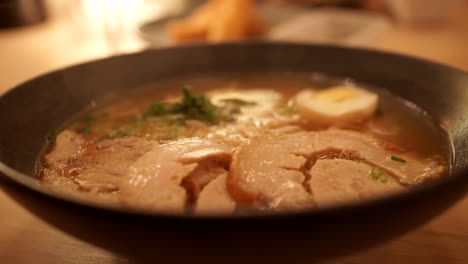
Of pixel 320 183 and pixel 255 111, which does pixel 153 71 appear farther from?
pixel 320 183

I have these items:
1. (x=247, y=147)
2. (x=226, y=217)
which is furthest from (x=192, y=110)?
(x=226, y=217)

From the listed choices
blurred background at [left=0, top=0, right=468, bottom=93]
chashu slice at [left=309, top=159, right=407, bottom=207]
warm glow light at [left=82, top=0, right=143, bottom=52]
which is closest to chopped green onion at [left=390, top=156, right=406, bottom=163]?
chashu slice at [left=309, top=159, right=407, bottom=207]

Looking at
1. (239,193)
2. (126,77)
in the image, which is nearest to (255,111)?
(126,77)

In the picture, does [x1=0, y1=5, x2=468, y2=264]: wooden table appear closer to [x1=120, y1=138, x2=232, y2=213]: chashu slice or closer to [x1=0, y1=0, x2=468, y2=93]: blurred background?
[x1=0, y1=0, x2=468, y2=93]: blurred background

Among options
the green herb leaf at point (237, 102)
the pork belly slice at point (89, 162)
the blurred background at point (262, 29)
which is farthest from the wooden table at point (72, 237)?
Answer: the green herb leaf at point (237, 102)

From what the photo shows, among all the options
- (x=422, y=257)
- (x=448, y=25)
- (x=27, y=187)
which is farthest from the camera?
(x=448, y=25)

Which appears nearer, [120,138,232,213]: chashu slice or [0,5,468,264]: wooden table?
[120,138,232,213]: chashu slice

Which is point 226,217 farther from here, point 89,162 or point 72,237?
point 89,162
